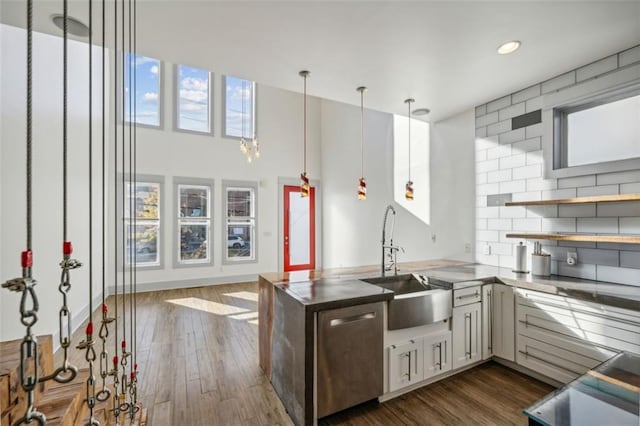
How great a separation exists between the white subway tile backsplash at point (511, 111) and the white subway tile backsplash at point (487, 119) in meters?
0.05

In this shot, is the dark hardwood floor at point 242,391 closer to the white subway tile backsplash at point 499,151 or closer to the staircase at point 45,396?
the staircase at point 45,396

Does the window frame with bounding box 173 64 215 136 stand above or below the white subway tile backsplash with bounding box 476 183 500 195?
above

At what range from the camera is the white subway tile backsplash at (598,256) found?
2.35 m

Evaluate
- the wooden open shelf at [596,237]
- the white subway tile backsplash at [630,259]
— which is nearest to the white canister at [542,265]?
the wooden open shelf at [596,237]

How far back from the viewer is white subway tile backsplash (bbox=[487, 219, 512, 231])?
10.2ft

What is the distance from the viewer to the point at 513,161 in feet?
10.0

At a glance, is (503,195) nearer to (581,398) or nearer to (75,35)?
(581,398)

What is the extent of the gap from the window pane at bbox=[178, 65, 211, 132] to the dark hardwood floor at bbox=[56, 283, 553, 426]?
409cm

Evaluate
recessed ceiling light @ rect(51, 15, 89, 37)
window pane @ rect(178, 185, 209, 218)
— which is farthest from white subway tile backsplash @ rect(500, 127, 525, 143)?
window pane @ rect(178, 185, 209, 218)

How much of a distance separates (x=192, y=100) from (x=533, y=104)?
232 inches

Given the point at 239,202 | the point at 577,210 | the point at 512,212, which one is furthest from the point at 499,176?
the point at 239,202

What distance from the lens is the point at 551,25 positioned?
1.99 m

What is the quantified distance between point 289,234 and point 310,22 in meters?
5.27

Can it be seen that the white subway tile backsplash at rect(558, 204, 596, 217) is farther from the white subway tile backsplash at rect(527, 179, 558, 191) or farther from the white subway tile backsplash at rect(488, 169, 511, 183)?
the white subway tile backsplash at rect(488, 169, 511, 183)
